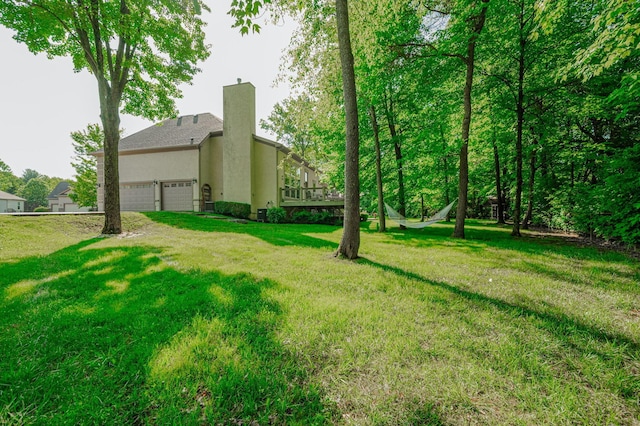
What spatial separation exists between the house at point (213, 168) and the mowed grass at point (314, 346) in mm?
12295

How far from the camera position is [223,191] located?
16.7m

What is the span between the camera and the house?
16094 millimetres

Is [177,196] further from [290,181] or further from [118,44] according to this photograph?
[118,44]

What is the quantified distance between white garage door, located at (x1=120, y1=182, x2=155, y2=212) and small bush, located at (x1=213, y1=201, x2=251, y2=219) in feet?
19.3

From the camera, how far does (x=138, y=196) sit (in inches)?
702

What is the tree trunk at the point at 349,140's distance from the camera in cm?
520

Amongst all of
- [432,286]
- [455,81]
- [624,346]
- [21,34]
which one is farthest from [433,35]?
[21,34]

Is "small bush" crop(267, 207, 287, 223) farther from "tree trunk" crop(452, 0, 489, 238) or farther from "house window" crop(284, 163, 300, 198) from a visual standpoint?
"tree trunk" crop(452, 0, 489, 238)

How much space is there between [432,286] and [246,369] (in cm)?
298

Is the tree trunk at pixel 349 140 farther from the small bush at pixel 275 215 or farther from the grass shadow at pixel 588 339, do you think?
the small bush at pixel 275 215

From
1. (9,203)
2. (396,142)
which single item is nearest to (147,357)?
(396,142)

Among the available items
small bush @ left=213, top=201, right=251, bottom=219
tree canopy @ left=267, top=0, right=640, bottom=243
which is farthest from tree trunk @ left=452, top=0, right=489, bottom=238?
small bush @ left=213, top=201, right=251, bottom=219

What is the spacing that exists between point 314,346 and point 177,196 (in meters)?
18.0

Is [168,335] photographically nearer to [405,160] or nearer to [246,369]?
→ [246,369]
